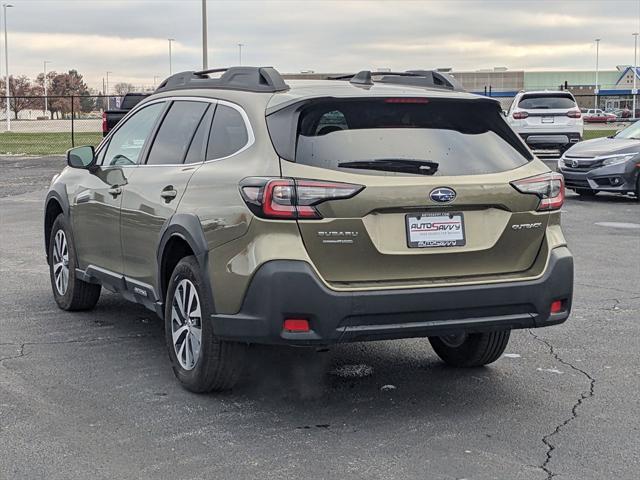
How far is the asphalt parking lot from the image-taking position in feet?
14.5

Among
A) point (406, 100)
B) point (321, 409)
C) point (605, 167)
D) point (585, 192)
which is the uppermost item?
point (406, 100)

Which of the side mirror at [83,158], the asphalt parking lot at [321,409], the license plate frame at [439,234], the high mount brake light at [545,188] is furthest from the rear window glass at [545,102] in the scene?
the license plate frame at [439,234]

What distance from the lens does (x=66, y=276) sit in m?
7.67

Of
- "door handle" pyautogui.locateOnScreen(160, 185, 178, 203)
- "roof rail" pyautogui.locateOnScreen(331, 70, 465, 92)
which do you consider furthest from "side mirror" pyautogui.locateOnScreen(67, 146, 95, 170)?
"roof rail" pyautogui.locateOnScreen(331, 70, 465, 92)

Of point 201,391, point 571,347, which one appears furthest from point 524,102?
point 201,391

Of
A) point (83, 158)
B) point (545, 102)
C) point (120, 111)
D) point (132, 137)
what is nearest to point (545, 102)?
point (545, 102)

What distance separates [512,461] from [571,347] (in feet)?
7.83

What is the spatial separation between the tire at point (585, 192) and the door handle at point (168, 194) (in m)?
12.2

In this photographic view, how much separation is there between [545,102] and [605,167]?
31.4ft

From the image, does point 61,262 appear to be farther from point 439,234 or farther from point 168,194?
point 439,234

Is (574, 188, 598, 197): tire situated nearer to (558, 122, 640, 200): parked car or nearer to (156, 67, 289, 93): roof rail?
(558, 122, 640, 200): parked car

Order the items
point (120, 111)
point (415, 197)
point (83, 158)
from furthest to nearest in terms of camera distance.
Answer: point (120, 111)
point (83, 158)
point (415, 197)

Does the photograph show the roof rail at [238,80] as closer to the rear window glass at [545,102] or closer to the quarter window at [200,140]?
the quarter window at [200,140]

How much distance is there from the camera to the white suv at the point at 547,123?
82.6ft
